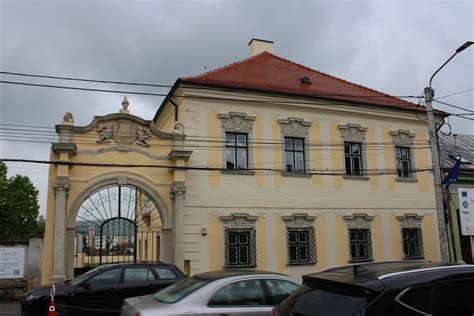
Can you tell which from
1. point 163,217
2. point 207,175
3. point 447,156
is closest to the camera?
point 163,217

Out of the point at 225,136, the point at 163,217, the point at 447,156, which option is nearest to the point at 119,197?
the point at 163,217

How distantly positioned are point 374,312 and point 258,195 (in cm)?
1401

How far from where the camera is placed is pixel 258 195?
1805 cm

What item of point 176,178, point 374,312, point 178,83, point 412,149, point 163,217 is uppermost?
point 178,83

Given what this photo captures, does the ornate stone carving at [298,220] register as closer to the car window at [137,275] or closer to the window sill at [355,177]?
the window sill at [355,177]

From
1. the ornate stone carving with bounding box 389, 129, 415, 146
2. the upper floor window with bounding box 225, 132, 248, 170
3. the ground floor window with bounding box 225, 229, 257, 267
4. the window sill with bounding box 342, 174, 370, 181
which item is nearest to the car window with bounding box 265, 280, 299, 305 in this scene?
the ground floor window with bounding box 225, 229, 257, 267

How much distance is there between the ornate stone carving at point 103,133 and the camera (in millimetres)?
16094

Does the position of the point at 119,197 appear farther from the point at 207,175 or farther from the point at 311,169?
the point at 311,169

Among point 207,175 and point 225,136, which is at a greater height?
point 225,136

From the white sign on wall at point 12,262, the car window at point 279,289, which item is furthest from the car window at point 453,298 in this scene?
the white sign on wall at point 12,262

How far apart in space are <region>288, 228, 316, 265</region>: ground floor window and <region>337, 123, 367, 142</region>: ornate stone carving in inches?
175

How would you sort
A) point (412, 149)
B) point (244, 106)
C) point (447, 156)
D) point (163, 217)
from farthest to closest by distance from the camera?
point (447, 156)
point (412, 149)
point (244, 106)
point (163, 217)

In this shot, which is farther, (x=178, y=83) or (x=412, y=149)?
(x=412, y=149)

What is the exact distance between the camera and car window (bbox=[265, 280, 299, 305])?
282 inches
